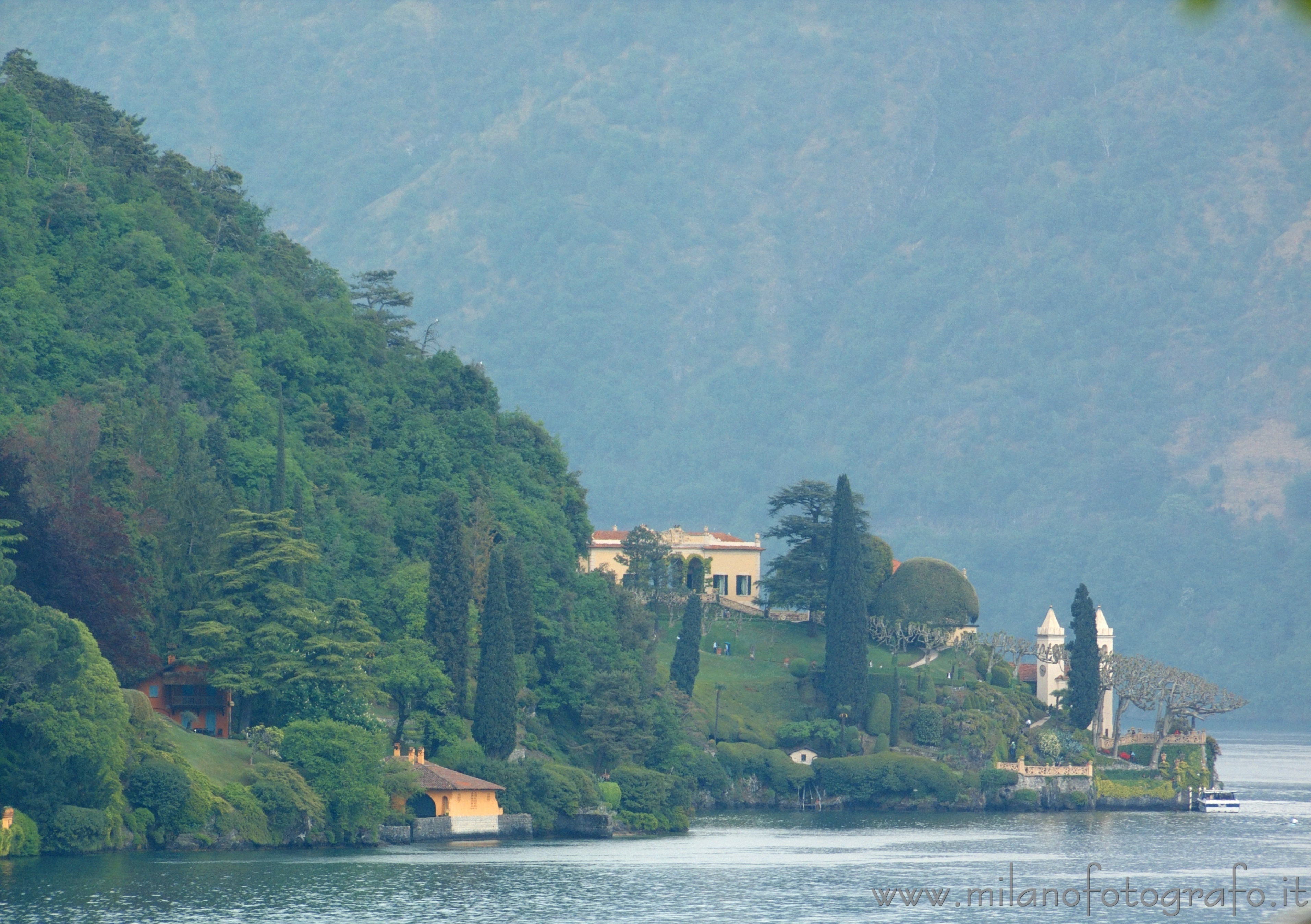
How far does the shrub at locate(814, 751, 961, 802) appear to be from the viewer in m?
115

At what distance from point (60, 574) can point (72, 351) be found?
3159 cm

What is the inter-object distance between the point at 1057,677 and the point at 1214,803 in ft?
44.4

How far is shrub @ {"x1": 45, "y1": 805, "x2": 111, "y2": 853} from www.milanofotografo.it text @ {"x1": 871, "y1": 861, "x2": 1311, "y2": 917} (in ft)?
88.6

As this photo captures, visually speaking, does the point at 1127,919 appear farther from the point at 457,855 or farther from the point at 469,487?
the point at 469,487

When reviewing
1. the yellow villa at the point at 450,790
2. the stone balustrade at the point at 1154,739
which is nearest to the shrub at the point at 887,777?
the stone balustrade at the point at 1154,739

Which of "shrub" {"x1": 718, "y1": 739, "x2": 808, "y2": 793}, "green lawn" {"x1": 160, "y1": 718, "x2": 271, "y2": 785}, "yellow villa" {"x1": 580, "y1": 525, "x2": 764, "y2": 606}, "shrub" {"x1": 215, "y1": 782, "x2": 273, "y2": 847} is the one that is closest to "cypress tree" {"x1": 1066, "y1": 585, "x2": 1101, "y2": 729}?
"shrub" {"x1": 718, "y1": 739, "x2": 808, "y2": 793}

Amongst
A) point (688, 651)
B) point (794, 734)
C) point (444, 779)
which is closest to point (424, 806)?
point (444, 779)

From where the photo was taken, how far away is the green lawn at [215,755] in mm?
74500

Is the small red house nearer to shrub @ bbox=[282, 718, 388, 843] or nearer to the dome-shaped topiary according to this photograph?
shrub @ bbox=[282, 718, 388, 843]

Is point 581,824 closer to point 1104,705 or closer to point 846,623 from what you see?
point 846,623

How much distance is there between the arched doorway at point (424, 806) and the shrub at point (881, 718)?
137 ft

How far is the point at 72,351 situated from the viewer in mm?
103000

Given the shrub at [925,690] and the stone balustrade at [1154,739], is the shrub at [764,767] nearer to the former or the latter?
the shrub at [925,690]

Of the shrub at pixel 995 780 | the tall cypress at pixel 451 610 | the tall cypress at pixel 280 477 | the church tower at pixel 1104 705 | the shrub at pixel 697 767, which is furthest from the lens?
the church tower at pixel 1104 705
